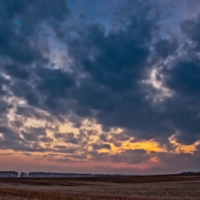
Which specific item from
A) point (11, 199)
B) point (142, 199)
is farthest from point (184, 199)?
point (11, 199)

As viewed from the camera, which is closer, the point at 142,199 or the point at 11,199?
the point at 11,199

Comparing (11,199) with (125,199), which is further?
(125,199)

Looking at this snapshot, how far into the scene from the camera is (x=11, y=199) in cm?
2773

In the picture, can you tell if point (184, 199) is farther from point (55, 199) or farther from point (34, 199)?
point (34, 199)

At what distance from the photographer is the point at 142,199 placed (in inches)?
1188

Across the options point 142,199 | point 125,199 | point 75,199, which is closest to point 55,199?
point 75,199

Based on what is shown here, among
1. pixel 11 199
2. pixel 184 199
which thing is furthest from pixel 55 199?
pixel 184 199

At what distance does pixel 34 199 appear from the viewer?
28188 millimetres

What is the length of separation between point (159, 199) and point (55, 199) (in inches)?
516

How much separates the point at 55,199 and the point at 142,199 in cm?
1073

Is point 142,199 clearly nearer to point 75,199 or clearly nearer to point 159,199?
point 159,199

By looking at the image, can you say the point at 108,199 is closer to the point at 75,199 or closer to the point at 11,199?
the point at 75,199

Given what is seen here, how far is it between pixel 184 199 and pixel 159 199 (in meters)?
3.06

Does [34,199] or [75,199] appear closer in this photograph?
[34,199]
